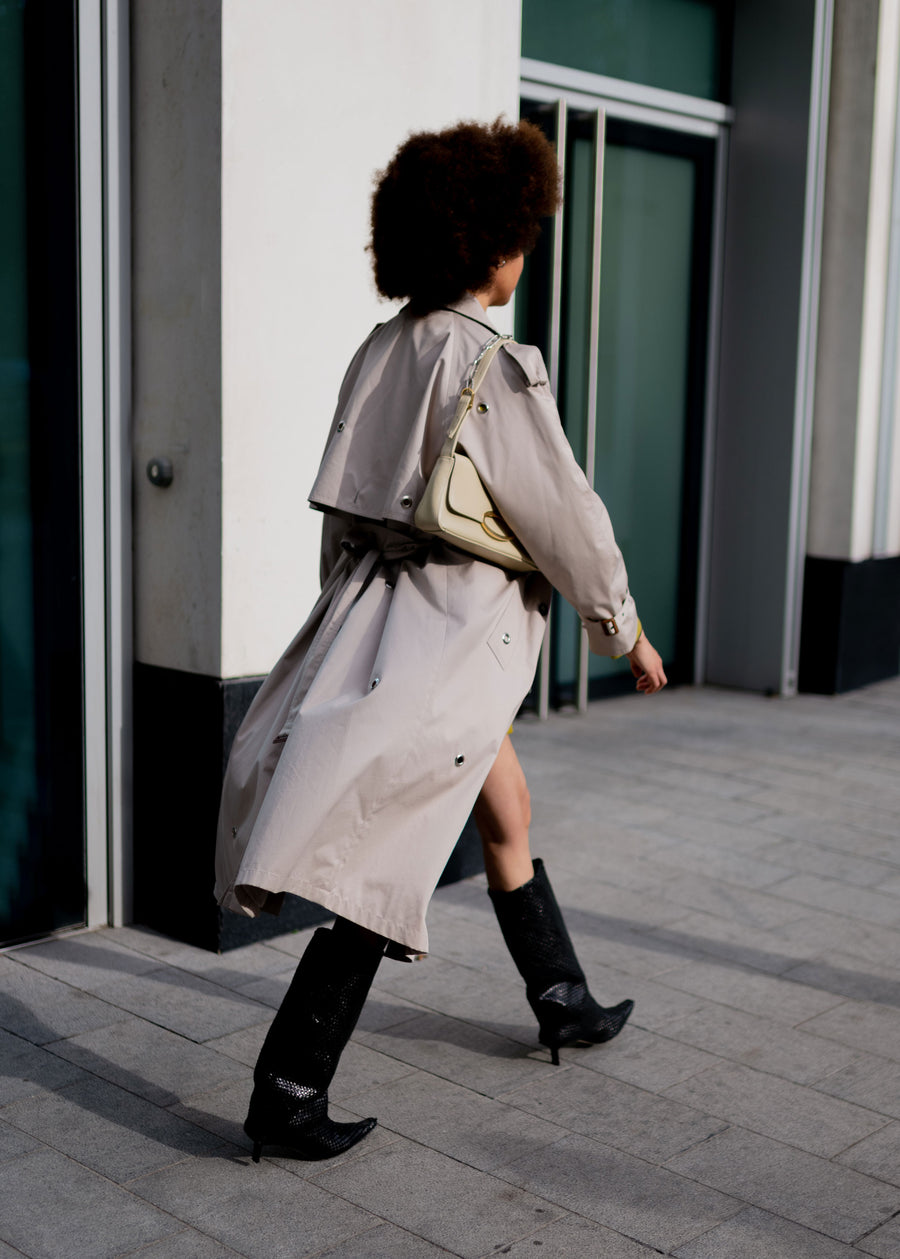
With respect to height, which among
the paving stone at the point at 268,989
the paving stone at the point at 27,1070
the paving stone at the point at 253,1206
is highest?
the paving stone at the point at 268,989

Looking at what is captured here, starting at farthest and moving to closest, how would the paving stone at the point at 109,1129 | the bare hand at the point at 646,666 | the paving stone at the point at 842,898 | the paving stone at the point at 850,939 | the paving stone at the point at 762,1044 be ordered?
the paving stone at the point at 842,898 → the paving stone at the point at 850,939 → the paving stone at the point at 762,1044 → the bare hand at the point at 646,666 → the paving stone at the point at 109,1129

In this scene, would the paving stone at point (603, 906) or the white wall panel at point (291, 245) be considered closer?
the white wall panel at point (291, 245)

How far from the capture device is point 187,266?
3754mm

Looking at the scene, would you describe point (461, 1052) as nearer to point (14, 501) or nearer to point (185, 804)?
point (185, 804)

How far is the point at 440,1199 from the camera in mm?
2684

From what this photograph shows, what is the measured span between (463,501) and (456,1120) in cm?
131

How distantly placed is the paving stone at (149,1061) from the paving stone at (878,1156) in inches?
50.6

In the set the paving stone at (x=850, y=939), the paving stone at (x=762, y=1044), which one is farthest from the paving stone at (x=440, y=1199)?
the paving stone at (x=850, y=939)

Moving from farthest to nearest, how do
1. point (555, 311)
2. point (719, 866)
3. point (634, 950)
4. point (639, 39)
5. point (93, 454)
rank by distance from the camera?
point (639, 39) → point (555, 311) → point (719, 866) → point (634, 950) → point (93, 454)

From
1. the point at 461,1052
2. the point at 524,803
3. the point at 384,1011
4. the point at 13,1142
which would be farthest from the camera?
the point at 384,1011

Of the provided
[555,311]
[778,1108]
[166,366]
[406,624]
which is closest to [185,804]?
[166,366]

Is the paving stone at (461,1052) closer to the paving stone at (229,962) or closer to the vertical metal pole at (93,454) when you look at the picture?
the paving stone at (229,962)

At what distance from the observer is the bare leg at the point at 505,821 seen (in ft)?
9.89

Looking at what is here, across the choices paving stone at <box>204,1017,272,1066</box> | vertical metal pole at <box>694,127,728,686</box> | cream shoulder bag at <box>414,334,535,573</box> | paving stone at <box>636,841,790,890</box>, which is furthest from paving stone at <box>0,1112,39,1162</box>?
vertical metal pole at <box>694,127,728,686</box>
